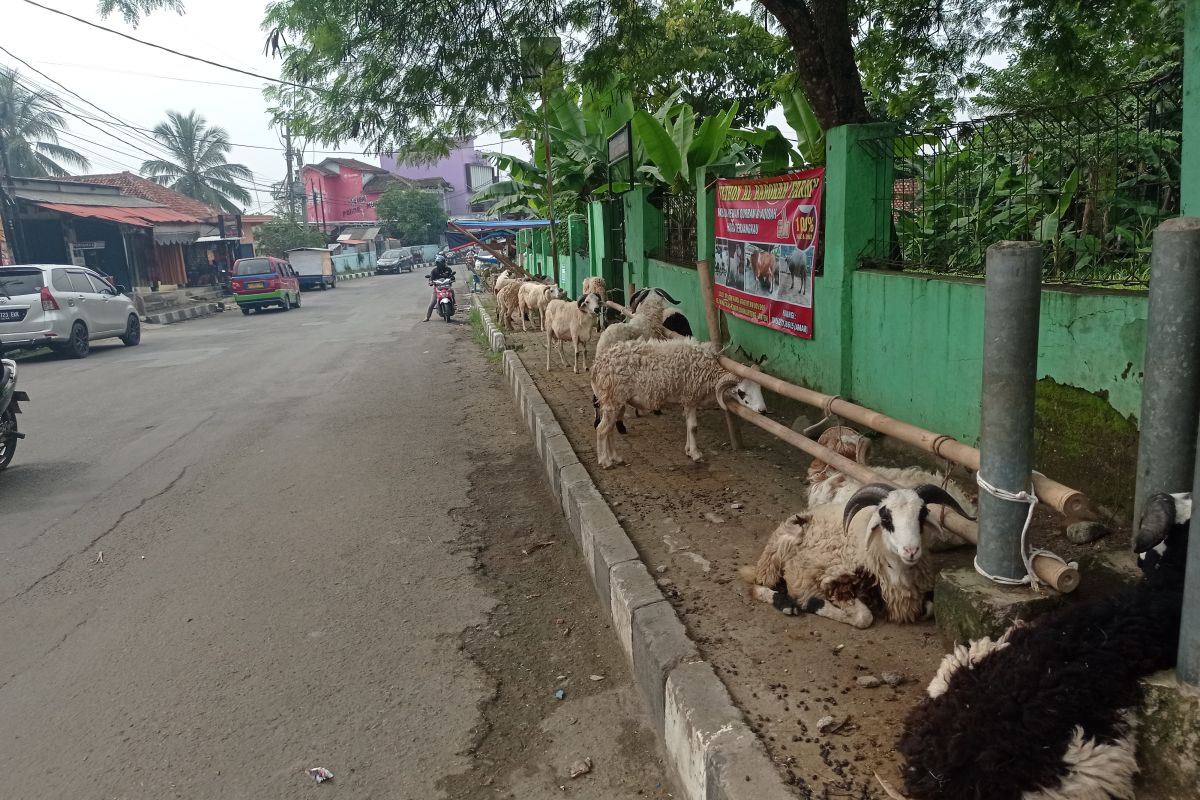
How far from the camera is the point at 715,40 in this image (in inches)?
560

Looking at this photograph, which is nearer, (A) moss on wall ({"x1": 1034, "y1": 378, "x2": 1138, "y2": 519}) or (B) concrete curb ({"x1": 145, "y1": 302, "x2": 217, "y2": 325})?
(A) moss on wall ({"x1": 1034, "y1": 378, "x2": 1138, "y2": 519})

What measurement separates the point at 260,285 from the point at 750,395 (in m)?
23.4

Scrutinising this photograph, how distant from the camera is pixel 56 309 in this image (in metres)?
14.7

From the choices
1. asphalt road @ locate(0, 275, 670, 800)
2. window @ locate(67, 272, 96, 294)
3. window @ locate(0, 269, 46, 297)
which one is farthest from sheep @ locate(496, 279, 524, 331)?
window @ locate(0, 269, 46, 297)

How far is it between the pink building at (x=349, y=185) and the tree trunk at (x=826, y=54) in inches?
2783

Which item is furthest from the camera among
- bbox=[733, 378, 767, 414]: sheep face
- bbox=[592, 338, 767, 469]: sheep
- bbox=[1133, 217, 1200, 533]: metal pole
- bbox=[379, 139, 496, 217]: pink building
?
bbox=[379, 139, 496, 217]: pink building

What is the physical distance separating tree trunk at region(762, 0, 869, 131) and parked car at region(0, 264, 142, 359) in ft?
45.1

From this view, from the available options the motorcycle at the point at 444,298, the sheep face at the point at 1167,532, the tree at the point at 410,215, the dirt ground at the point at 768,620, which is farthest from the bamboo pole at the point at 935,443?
the tree at the point at 410,215

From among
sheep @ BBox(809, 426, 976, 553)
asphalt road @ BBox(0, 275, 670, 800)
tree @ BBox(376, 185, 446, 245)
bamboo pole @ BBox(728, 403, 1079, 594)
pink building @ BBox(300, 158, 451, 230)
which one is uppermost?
pink building @ BBox(300, 158, 451, 230)

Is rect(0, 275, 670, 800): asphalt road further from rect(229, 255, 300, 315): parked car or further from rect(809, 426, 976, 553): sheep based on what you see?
rect(229, 255, 300, 315): parked car

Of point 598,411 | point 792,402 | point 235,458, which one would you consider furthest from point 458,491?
point 792,402

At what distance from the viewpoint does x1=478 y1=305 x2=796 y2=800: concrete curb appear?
2432 mm

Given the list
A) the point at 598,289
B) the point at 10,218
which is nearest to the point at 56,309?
the point at 598,289

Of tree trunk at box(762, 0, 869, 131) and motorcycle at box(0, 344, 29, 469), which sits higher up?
tree trunk at box(762, 0, 869, 131)
